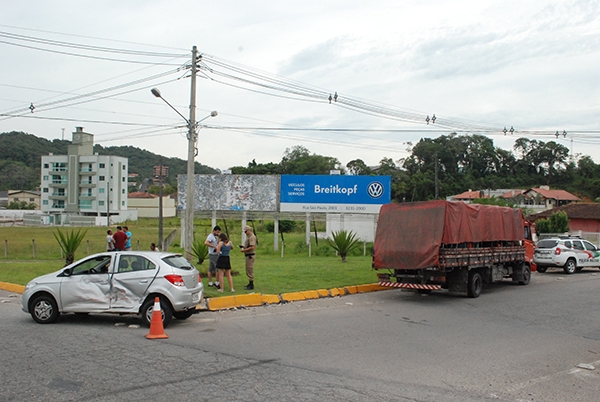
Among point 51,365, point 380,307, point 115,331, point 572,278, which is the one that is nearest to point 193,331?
point 115,331

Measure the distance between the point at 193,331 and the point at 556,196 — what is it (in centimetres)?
8300

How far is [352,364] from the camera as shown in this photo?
8.06 metres

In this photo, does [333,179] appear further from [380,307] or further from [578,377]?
[578,377]

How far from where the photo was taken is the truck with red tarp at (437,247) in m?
15.0

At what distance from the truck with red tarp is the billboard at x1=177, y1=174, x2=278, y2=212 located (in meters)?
19.2

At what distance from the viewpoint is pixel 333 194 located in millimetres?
35062

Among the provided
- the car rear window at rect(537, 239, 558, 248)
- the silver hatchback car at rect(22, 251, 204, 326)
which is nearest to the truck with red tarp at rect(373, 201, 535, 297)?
the silver hatchback car at rect(22, 251, 204, 326)

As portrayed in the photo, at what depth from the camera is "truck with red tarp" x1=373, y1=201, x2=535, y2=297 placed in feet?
49.3

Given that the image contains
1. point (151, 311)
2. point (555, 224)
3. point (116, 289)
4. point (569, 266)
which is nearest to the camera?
point (151, 311)

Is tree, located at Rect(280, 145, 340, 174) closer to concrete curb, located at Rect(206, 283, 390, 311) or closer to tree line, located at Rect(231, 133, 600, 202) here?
tree line, located at Rect(231, 133, 600, 202)

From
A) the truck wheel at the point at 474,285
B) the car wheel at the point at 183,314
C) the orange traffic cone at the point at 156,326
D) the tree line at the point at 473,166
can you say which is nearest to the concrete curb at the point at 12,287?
the car wheel at the point at 183,314

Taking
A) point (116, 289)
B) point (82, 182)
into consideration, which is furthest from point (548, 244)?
point (82, 182)

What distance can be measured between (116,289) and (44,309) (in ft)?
4.98

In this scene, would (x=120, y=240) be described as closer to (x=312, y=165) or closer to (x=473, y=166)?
(x=312, y=165)
